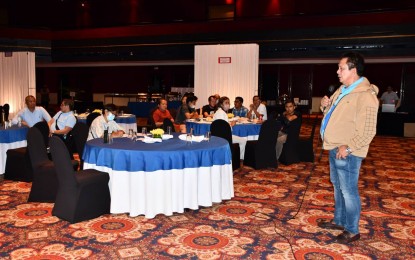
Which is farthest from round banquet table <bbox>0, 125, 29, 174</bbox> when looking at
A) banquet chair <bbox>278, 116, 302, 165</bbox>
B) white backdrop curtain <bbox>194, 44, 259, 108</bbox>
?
white backdrop curtain <bbox>194, 44, 259, 108</bbox>

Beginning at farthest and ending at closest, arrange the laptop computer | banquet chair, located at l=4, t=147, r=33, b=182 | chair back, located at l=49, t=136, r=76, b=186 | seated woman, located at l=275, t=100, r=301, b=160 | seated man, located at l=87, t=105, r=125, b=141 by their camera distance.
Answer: the laptop computer, seated woman, located at l=275, t=100, r=301, b=160, banquet chair, located at l=4, t=147, r=33, b=182, seated man, located at l=87, t=105, r=125, b=141, chair back, located at l=49, t=136, r=76, b=186

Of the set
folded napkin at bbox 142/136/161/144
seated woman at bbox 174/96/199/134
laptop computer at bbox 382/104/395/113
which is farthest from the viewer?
laptop computer at bbox 382/104/395/113

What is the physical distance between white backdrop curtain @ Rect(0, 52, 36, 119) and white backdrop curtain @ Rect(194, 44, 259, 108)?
543 centimetres

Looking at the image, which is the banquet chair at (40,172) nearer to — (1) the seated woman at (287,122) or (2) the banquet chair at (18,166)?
(2) the banquet chair at (18,166)

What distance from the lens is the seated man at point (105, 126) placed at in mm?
5668

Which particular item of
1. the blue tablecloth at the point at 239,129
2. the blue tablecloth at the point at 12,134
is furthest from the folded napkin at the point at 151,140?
the blue tablecloth at the point at 239,129

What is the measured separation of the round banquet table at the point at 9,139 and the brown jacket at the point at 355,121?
5166 mm

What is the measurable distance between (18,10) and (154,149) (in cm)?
1930

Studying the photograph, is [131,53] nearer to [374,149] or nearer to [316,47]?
[316,47]

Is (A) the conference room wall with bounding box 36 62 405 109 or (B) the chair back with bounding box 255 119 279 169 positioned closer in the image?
(B) the chair back with bounding box 255 119 279 169

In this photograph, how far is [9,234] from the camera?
426 cm

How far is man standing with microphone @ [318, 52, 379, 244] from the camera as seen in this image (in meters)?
3.66

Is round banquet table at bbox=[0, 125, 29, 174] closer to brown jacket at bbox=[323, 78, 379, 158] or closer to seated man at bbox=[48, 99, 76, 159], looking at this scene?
seated man at bbox=[48, 99, 76, 159]

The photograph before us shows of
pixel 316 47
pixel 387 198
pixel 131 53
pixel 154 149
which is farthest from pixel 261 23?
pixel 154 149
